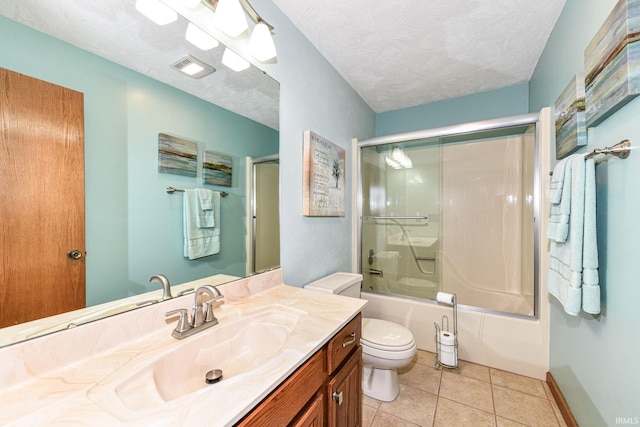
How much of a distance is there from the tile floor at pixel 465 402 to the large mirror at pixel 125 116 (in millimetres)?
1283

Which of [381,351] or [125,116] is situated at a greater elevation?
[125,116]

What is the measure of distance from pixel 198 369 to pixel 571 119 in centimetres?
204

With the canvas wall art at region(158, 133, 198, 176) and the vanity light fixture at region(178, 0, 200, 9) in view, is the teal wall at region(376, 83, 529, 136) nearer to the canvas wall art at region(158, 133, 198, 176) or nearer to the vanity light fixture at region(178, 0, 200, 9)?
the vanity light fixture at region(178, 0, 200, 9)

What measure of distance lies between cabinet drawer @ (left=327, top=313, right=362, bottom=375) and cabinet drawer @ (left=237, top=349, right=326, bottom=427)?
1.8 inches

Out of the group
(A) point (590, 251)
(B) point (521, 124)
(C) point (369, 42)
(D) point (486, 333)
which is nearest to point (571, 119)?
(B) point (521, 124)

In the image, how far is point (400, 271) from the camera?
253 cm

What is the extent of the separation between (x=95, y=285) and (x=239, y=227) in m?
0.59

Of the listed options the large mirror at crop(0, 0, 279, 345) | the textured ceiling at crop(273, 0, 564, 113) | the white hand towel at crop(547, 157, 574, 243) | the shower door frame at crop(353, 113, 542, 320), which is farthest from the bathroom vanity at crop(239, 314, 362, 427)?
the textured ceiling at crop(273, 0, 564, 113)

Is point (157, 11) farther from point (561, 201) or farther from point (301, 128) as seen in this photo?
point (561, 201)

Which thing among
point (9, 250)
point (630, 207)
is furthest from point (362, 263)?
point (9, 250)

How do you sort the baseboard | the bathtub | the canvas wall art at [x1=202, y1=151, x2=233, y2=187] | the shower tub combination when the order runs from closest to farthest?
the canvas wall art at [x1=202, y1=151, x2=233, y2=187] → the baseboard → the bathtub → the shower tub combination

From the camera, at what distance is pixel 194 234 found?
1056 millimetres

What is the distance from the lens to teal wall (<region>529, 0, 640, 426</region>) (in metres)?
0.87

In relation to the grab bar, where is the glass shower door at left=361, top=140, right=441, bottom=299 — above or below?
above
